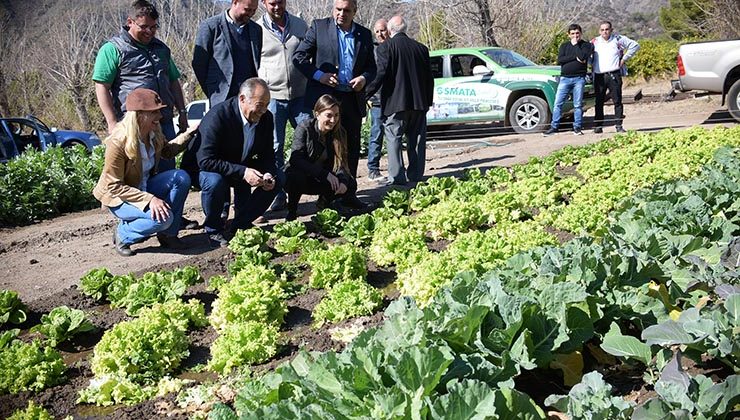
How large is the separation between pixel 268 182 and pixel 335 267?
1.85 m

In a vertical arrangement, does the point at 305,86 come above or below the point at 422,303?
above

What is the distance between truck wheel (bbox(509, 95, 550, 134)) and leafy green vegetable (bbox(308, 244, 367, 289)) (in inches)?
390

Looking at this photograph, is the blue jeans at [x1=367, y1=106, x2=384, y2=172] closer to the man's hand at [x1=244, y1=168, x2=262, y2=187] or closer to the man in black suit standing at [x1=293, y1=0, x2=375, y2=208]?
the man in black suit standing at [x1=293, y1=0, x2=375, y2=208]

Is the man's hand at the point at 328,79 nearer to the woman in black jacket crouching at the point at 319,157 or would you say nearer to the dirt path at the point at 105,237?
the woman in black jacket crouching at the point at 319,157

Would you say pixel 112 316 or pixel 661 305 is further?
pixel 112 316

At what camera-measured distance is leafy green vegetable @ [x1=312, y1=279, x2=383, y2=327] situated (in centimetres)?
450

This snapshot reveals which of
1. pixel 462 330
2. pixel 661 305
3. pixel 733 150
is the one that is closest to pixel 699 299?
pixel 661 305

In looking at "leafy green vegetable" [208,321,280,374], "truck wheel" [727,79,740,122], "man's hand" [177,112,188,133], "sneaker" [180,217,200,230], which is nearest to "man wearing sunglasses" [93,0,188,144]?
"man's hand" [177,112,188,133]

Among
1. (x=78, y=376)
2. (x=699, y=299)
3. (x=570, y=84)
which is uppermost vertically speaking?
(x=570, y=84)

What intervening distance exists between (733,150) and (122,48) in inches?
261

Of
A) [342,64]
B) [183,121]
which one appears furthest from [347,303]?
[342,64]

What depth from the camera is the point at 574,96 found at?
Result: 13.1 m

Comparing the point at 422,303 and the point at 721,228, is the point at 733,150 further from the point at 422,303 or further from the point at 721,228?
the point at 422,303

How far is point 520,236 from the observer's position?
16.8 feet
